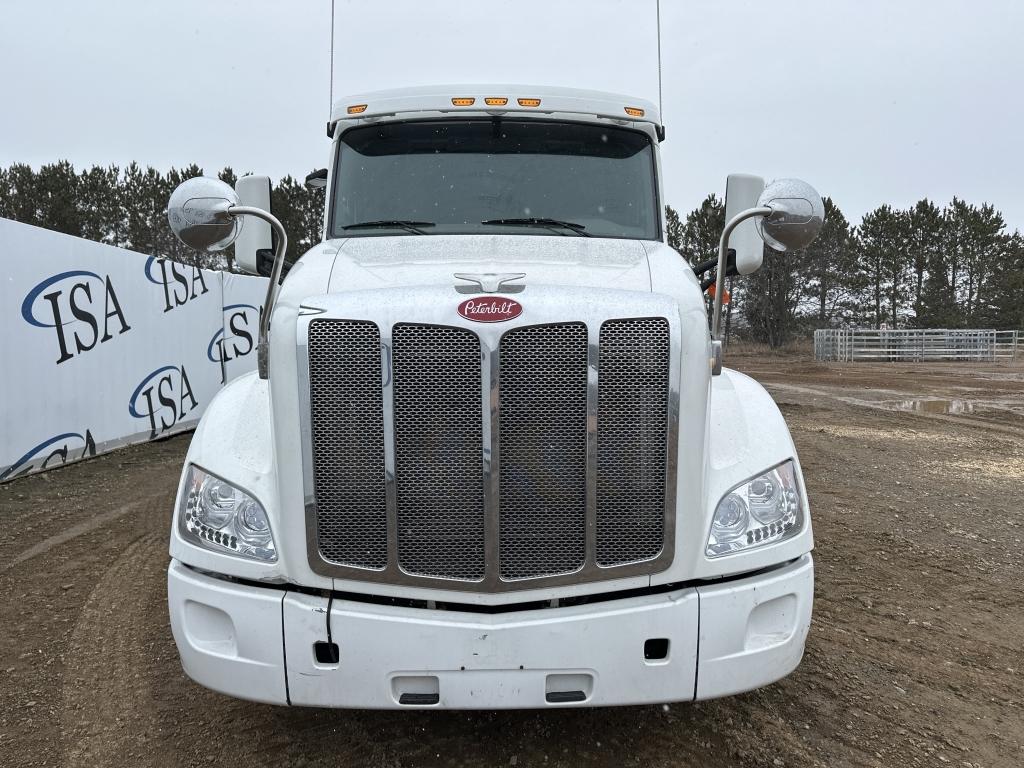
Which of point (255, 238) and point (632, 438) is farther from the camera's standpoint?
point (255, 238)

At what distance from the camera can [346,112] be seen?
395cm

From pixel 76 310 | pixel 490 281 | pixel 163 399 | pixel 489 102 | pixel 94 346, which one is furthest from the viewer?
pixel 163 399

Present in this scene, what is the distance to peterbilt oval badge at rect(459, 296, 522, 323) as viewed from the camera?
→ 235 centimetres

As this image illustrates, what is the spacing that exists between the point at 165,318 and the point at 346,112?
749 cm

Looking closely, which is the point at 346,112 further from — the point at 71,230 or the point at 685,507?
the point at 71,230

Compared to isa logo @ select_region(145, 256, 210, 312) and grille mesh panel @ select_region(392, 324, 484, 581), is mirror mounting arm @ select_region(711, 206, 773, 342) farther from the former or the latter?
isa logo @ select_region(145, 256, 210, 312)

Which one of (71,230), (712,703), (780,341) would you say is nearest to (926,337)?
(780,341)

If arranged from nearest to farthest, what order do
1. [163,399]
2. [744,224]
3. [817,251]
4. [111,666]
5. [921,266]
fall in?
[111,666] → [744,224] → [163,399] → [817,251] → [921,266]

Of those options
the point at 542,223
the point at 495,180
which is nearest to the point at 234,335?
the point at 495,180

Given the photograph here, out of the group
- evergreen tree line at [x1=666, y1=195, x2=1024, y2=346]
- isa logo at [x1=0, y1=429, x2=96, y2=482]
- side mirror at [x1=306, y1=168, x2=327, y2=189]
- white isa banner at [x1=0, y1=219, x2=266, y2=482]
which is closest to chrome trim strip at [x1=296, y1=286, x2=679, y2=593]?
side mirror at [x1=306, y1=168, x2=327, y2=189]

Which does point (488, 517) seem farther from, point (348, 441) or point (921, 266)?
point (921, 266)

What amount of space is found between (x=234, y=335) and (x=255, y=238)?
9.15 m

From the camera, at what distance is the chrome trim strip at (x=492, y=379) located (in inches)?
92.7

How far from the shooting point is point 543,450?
2420mm
